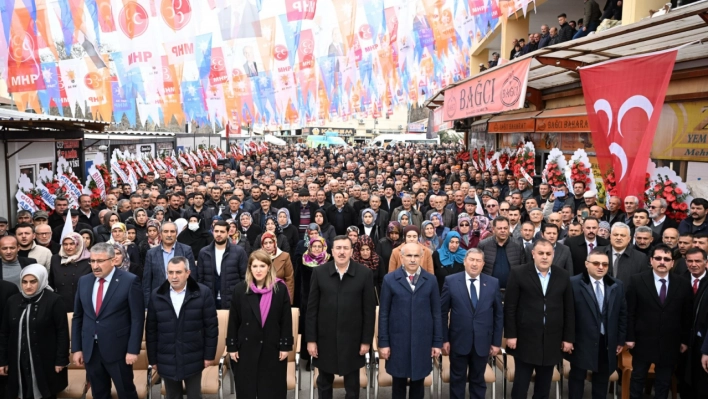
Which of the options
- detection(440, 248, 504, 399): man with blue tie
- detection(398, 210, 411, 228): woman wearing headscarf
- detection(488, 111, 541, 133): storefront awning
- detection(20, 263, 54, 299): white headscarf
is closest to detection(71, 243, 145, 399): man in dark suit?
detection(20, 263, 54, 299): white headscarf

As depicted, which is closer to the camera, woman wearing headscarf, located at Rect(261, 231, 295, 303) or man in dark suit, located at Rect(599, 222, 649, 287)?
man in dark suit, located at Rect(599, 222, 649, 287)

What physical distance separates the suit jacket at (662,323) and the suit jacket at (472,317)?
1299 mm

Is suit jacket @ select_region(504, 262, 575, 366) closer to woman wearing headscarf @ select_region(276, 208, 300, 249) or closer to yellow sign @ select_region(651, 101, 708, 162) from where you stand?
woman wearing headscarf @ select_region(276, 208, 300, 249)

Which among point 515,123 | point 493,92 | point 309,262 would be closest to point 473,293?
point 309,262

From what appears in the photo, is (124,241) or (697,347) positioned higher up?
(124,241)

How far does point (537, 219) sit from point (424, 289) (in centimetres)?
341

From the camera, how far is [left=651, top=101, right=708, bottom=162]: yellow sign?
7.98 meters

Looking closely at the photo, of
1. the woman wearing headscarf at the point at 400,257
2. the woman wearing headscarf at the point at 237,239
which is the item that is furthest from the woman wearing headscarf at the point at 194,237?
the woman wearing headscarf at the point at 400,257

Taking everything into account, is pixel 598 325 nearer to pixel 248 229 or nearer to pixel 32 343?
pixel 248 229

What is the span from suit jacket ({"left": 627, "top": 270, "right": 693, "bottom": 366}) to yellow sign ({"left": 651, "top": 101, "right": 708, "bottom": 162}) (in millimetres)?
4218

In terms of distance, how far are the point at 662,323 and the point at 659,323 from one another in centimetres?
2

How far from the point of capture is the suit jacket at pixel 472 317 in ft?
15.3

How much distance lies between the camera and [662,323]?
15.5 feet

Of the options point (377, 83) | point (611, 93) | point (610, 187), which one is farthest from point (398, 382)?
point (377, 83)
